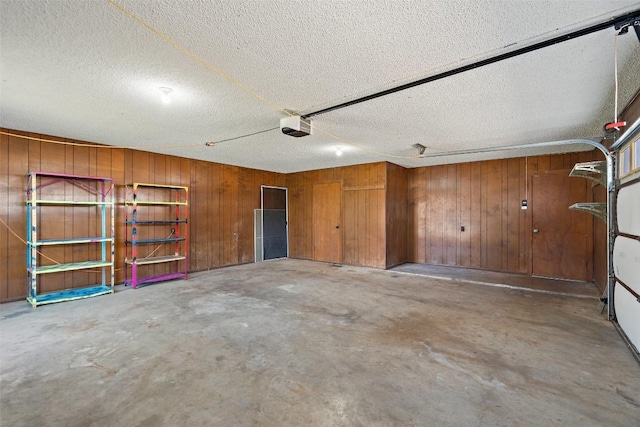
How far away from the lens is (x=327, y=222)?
720cm

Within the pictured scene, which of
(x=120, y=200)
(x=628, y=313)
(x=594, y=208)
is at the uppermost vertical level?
(x=120, y=200)

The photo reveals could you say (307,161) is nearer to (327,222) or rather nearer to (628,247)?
(327,222)

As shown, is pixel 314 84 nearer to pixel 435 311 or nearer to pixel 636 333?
pixel 435 311

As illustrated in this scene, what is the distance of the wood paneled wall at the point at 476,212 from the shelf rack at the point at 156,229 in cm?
534

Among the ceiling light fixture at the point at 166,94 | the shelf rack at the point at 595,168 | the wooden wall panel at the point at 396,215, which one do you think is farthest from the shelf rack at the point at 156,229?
the shelf rack at the point at 595,168

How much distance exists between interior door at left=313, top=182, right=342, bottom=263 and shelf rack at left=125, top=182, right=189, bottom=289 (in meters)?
3.23

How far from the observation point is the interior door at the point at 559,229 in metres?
5.08

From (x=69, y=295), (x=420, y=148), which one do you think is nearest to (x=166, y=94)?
(x=69, y=295)

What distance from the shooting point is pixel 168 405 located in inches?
70.8

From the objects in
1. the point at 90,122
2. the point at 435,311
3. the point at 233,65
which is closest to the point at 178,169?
the point at 90,122

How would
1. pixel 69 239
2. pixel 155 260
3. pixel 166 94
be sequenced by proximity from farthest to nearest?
pixel 155 260
pixel 69 239
pixel 166 94

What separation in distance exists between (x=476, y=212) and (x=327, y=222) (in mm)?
3481

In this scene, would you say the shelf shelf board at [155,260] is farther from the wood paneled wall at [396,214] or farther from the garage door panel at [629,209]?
the garage door panel at [629,209]

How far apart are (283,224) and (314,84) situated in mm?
5724
